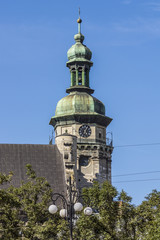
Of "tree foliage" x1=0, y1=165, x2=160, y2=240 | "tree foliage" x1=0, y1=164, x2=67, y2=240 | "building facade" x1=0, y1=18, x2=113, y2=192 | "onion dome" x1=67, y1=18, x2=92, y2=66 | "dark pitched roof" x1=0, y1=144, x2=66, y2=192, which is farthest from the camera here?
"onion dome" x1=67, y1=18, x2=92, y2=66

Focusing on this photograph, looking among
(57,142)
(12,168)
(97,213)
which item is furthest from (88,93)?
(97,213)

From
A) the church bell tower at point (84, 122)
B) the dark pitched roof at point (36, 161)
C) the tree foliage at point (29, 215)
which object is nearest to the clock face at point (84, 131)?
the church bell tower at point (84, 122)

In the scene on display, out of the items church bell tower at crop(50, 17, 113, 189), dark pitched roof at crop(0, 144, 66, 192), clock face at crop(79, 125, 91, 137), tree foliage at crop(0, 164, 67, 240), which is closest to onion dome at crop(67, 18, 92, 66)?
church bell tower at crop(50, 17, 113, 189)

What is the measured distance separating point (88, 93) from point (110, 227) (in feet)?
142

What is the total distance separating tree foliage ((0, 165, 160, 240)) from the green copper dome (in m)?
37.0

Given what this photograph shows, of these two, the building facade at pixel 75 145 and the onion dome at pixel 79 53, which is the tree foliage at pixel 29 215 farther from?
the onion dome at pixel 79 53

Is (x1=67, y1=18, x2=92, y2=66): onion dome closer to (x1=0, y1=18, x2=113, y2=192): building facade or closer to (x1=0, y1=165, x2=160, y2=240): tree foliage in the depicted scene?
(x1=0, y1=18, x2=113, y2=192): building facade

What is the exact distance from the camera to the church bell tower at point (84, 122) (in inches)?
4318

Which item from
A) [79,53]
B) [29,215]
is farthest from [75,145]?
[29,215]

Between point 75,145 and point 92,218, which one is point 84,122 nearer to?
point 75,145

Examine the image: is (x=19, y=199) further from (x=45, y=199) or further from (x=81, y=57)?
(x=81, y=57)

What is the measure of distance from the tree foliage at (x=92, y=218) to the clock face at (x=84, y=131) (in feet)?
117

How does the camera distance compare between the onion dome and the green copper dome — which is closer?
the green copper dome

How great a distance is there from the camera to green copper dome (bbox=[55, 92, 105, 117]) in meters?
112
